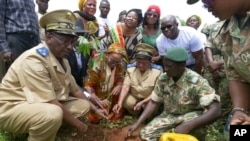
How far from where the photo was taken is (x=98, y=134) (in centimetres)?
446

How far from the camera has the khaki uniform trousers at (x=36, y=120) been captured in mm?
3500

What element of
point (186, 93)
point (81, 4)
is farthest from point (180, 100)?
point (81, 4)

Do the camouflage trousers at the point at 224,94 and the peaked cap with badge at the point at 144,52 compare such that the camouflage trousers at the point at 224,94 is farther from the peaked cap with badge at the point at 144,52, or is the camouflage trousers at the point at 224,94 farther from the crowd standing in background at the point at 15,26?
the crowd standing in background at the point at 15,26

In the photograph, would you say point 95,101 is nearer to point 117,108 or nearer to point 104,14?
point 117,108

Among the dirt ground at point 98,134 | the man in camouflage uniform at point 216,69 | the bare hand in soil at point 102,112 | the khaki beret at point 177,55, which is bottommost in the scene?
the dirt ground at point 98,134

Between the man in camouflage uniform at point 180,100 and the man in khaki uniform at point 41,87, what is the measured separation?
935mm

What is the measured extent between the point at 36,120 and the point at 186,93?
5.32ft

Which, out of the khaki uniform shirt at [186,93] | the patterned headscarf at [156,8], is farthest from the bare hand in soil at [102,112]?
the patterned headscarf at [156,8]

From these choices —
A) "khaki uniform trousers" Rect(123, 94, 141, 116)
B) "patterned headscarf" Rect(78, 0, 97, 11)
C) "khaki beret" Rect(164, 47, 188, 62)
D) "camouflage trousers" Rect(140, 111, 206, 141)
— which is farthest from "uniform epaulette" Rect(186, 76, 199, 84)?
"patterned headscarf" Rect(78, 0, 97, 11)

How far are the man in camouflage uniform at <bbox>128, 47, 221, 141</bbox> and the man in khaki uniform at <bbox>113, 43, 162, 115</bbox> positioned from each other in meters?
0.59

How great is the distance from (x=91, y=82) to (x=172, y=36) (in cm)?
129

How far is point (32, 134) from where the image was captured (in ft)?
11.7

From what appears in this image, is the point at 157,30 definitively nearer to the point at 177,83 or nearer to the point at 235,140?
the point at 177,83

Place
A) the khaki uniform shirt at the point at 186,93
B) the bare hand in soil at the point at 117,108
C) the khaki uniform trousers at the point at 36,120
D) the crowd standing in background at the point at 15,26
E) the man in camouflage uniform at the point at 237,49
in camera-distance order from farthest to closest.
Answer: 1. the bare hand in soil at the point at 117,108
2. the crowd standing in background at the point at 15,26
3. the khaki uniform shirt at the point at 186,93
4. the khaki uniform trousers at the point at 36,120
5. the man in camouflage uniform at the point at 237,49
